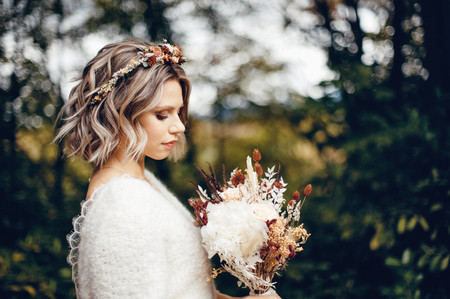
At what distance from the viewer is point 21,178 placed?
3.40 m

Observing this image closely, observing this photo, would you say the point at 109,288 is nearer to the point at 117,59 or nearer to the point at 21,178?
the point at 117,59

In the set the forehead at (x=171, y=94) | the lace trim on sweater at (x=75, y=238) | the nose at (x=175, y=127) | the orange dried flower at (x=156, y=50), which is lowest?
the lace trim on sweater at (x=75, y=238)

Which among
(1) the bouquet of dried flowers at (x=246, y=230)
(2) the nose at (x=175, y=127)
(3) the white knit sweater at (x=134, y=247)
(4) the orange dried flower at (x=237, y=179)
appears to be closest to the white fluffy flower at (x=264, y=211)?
(1) the bouquet of dried flowers at (x=246, y=230)

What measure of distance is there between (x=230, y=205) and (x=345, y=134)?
205cm

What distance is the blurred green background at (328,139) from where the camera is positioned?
258 cm

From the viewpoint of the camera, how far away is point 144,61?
154 centimetres

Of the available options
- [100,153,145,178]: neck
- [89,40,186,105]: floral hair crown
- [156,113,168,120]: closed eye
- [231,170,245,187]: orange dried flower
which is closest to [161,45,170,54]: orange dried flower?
[89,40,186,105]: floral hair crown

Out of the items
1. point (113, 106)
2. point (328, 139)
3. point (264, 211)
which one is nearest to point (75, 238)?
point (113, 106)

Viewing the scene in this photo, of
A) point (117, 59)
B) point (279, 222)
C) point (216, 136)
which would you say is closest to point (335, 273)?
point (279, 222)

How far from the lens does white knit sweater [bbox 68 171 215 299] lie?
1.33 metres

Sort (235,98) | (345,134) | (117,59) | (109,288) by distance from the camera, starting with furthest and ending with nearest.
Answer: (235,98) → (345,134) → (117,59) → (109,288)

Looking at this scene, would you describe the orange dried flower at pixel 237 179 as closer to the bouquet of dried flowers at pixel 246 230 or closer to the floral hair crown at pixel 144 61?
the bouquet of dried flowers at pixel 246 230

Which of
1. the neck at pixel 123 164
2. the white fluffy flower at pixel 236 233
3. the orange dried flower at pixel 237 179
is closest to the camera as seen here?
the white fluffy flower at pixel 236 233

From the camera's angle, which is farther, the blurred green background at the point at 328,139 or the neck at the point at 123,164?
the blurred green background at the point at 328,139
